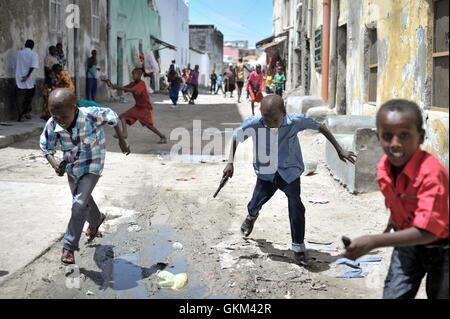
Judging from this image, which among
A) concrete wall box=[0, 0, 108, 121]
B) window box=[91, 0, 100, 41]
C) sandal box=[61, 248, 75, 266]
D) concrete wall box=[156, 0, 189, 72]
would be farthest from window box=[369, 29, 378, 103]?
concrete wall box=[156, 0, 189, 72]

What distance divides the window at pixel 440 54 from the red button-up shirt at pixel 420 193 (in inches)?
139

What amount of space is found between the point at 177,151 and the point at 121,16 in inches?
575

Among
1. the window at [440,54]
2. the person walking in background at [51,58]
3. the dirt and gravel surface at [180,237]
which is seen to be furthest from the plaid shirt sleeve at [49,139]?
the person walking in background at [51,58]

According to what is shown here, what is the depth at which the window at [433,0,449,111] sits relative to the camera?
5656mm

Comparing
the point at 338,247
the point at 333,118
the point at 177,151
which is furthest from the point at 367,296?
the point at 177,151

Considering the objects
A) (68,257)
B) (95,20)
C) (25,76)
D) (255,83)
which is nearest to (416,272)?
(68,257)

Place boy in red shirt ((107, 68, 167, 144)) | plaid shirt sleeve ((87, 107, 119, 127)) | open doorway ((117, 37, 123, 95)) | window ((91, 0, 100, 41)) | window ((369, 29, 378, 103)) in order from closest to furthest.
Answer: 1. plaid shirt sleeve ((87, 107, 119, 127))
2. window ((369, 29, 378, 103))
3. boy in red shirt ((107, 68, 167, 144))
4. window ((91, 0, 100, 41))
5. open doorway ((117, 37, 123, 95))

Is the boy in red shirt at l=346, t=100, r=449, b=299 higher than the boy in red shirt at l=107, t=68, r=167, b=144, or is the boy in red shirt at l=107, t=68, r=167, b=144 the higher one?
the boy in red shirt at l=107, t=68, r=167, b=144

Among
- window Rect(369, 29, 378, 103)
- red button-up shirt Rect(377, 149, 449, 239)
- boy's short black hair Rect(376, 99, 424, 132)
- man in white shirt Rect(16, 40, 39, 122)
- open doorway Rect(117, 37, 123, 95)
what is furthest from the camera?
open doorway Rect(117, 37, 123, 95)

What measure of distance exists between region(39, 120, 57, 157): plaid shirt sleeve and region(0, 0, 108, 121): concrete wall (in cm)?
763

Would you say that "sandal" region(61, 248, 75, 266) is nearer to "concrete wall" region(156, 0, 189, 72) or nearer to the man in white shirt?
the man in white shirt

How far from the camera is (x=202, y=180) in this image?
7242 mm

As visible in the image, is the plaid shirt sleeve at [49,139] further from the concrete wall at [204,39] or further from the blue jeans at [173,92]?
the concrete wall at [204,39]
